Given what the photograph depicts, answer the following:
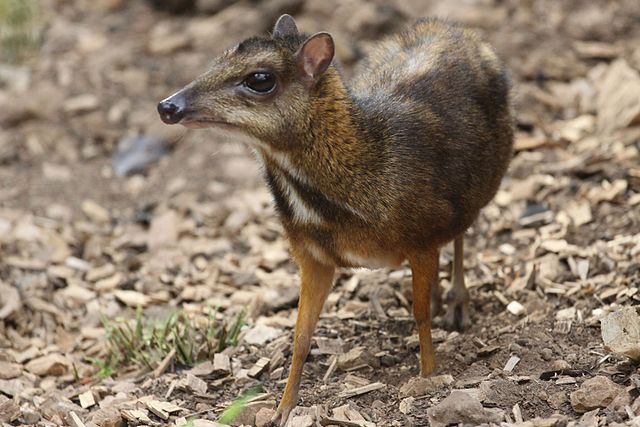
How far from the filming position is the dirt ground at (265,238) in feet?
21.2

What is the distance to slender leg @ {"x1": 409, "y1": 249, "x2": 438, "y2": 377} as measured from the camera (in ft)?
20.9

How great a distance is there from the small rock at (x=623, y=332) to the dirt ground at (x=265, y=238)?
0.50 feet

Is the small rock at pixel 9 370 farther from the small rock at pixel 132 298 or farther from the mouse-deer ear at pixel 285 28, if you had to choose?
the mouse-deer ear at pixel 285 28

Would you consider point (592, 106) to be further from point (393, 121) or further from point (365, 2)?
point (393, 121)

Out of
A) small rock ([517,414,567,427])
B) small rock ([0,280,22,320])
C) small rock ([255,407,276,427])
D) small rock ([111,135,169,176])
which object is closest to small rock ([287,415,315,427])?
small rock ([255,407,276,427])

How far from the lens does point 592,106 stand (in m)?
10.5

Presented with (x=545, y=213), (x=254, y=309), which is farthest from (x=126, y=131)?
(x=545, y=213)

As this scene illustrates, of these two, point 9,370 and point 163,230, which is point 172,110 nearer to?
point 9,370

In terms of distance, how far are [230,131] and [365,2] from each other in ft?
22.9

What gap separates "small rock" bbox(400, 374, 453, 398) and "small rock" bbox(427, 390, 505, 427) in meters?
0.57

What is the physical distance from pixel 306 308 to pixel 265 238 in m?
3.18

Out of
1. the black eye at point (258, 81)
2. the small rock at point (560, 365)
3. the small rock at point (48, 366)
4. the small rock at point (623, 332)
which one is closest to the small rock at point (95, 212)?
the small rock at point (48, 366)

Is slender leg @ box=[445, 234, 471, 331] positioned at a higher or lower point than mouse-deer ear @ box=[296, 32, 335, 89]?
lower

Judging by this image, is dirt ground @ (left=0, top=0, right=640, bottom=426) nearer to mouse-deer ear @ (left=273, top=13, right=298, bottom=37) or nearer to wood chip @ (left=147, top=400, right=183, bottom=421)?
wood chip @ (left=147, top=400, right=183, bottom=421)
